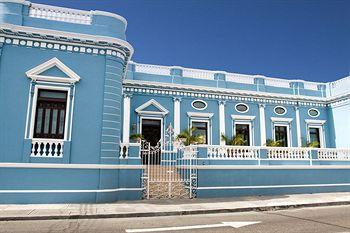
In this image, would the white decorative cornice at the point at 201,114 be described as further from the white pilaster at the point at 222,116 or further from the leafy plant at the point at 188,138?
the leafy plant at the point at 188,138

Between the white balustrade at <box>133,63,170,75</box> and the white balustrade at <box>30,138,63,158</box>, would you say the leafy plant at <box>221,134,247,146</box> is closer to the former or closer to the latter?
the white balustrade at <box>133,63,170,75</box>

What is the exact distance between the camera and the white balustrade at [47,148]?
32.6 ft

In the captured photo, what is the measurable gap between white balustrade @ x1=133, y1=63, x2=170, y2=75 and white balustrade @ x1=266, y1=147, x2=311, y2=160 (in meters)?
8.25

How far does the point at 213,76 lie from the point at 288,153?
7.75 meters

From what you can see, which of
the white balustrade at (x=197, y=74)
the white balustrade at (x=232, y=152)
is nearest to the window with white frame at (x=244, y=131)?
the white balustrade at (x=197, y=74)

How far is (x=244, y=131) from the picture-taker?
19.8m

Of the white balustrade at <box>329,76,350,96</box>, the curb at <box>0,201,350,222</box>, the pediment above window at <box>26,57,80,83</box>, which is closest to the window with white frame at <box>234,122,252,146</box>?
the white balustrade at <box>329,76,350,96</box>

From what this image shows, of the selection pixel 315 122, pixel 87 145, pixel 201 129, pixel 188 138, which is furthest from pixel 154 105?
pixel 315 122

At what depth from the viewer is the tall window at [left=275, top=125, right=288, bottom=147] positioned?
20.4 meters

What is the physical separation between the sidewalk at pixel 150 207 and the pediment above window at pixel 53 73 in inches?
165

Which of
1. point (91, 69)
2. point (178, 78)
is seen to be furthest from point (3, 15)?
point (178, 78)

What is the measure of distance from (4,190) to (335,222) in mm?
9430

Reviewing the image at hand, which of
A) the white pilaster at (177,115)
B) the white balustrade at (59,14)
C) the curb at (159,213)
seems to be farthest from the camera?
the white pilaster at (177,115)

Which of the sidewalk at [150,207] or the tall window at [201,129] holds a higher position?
the tall window at [201,129]
